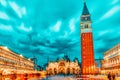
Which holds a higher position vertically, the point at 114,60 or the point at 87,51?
the point at 87,51

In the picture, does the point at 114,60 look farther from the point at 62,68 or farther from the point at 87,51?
the point at 62,68

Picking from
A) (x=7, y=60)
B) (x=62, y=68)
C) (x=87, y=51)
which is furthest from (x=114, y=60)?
(x=62, y=68)

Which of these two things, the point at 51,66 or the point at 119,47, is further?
the point at 51,66

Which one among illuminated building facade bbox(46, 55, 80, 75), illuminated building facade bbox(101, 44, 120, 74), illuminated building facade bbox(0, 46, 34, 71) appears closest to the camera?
illuminated building facade bbox(0, 46, 34, 71)

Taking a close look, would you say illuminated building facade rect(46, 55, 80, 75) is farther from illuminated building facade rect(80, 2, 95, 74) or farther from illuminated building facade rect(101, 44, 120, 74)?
illuminated building facade rect(101, 44, 120, 74)

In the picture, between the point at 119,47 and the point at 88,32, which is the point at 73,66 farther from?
the point at 119,47

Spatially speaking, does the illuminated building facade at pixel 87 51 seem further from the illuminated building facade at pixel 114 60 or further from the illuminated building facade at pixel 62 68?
the illuminated building facade at pixel 62 68

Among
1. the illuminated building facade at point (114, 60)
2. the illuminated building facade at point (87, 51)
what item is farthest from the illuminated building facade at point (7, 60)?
the illuminated building facade at point (87, 51)

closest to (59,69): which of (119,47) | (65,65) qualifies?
(65,65)

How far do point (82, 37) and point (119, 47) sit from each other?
5301cm

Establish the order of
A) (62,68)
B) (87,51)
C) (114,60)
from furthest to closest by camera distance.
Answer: (62,68) → (87,51) → (114,60)

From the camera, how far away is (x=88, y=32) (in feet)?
437

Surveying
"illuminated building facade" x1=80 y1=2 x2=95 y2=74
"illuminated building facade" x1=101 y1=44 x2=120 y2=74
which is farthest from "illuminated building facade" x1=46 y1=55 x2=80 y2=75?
"illuminated building facade" x1=101 y1=44 x2=120 y2=74

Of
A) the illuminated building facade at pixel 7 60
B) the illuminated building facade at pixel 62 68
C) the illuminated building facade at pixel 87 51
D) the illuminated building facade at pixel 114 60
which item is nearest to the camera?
the illuminated building facade at pixel 7 60
